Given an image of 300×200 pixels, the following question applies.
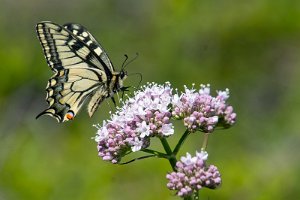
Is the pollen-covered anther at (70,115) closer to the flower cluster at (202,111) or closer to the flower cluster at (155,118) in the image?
the flower cluster at (155,118)

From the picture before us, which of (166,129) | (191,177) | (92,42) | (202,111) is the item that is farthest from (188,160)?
(92,42)

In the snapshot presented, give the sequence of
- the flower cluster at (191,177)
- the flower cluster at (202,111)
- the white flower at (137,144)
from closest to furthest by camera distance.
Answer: the flower cluster at (191,177), the white flower at (137,144), the flower cluster at (202,111)

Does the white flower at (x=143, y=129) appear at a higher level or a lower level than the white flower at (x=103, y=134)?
lower

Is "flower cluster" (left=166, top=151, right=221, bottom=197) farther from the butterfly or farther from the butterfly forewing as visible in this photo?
the butterfly forewing

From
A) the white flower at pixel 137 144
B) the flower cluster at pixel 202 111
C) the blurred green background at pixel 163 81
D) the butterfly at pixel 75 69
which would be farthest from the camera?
the blurred green background at pixel 163 81

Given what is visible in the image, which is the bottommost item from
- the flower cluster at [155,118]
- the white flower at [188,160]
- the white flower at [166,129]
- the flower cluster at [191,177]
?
the flower cluster at [191,177]

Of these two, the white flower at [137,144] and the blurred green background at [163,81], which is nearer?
the white flower at [137,144]

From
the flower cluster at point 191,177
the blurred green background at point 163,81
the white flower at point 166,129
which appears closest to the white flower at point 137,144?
the white flower at point 166,129
